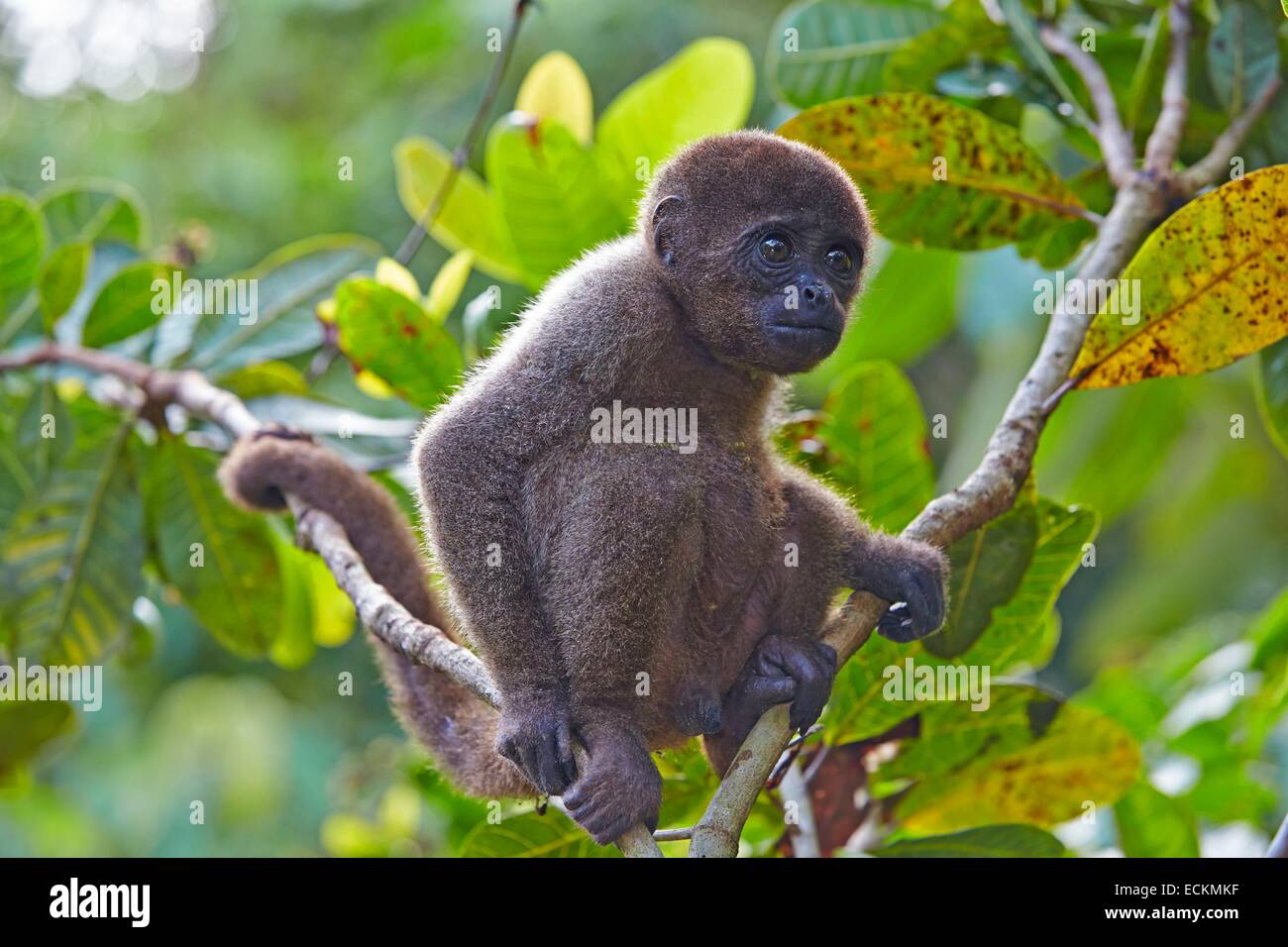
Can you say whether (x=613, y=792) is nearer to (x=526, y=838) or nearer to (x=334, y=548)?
(x=526, y=838)

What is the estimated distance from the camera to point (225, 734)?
1168cm

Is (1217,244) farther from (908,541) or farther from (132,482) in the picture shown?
(132,482)

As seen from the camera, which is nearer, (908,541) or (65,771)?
(908,541)

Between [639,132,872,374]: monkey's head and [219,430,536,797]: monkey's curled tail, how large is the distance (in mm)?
1253

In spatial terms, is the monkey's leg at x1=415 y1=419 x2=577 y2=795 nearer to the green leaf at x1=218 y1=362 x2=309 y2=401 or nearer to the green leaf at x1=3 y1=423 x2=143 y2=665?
the green leaf at x1=218 y1=362 x2=309 y2=401

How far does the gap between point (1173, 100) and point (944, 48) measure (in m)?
0.89

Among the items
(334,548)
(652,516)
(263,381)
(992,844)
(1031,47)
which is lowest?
(992,844)

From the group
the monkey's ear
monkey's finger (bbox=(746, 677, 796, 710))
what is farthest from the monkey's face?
monkey's finger (bbox=(746, 677, 796, 710))

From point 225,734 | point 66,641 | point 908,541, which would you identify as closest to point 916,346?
point 908,541

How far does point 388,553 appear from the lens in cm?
418

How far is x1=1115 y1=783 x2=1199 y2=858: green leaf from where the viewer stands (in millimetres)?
4160

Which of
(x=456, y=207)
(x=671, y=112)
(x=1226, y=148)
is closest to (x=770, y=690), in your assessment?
(x=1226, y=148)
